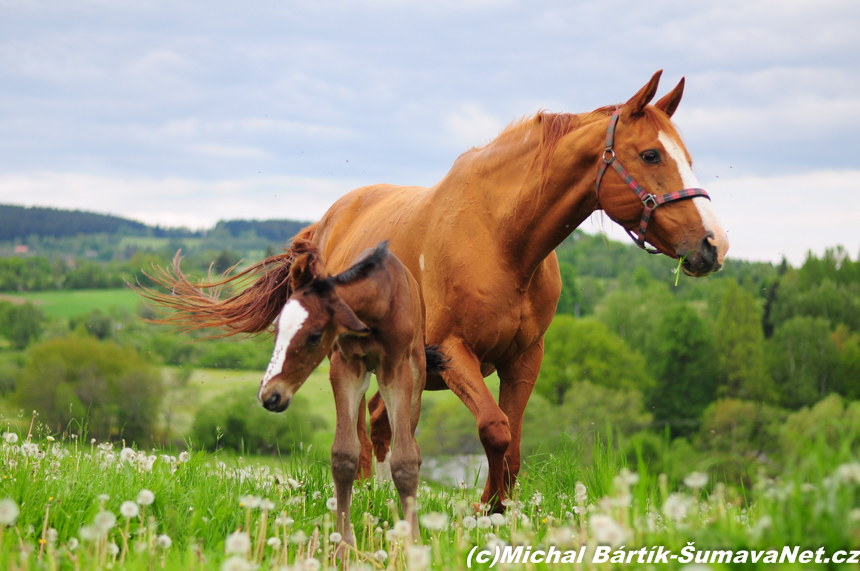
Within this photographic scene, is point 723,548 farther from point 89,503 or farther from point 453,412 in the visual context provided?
point 453,412

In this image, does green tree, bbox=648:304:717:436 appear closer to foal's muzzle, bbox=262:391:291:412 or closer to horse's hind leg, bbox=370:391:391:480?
horse's hind leg, bbox=370:391:391:480

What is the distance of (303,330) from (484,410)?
182cm

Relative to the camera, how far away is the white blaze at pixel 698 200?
4.10 meters

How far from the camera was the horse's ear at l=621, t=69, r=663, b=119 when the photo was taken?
173 inches

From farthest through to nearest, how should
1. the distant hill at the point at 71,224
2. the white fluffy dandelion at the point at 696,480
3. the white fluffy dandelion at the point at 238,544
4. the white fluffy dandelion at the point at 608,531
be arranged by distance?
the distant hill at the point at 71,224 → the white fluffy dandelion at the point at 238,544 → the white fluffy dandelion at the point at 696,480 → the white fluffy dandelion at the point at 608,531

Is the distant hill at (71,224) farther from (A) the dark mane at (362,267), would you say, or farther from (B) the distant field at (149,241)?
(A) the dark mane at (362,267)

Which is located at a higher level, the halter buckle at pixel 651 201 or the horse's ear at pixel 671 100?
the horse's ear at pixel 671 100

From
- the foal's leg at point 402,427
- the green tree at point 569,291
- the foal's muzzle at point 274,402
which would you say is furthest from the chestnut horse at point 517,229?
the green tree at point 569,291

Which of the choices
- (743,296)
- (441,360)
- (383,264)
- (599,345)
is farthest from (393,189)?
(743,296)

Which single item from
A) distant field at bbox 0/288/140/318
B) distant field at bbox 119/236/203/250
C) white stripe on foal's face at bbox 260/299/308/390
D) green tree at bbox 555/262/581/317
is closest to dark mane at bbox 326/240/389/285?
white stripe on foal's face at bbox 260/299/308/390

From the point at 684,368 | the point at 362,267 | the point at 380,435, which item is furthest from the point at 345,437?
the point at 684,368

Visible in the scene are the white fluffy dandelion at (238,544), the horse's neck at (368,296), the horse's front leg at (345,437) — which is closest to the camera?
the white fluffy dandelion at (238,544)

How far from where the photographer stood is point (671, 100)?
4.68 meters

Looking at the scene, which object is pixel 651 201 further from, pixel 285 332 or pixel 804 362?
pixel 804 362
